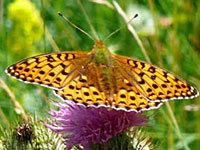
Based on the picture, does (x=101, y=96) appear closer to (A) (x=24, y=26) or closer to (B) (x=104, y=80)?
(B) (x=104, y=80)

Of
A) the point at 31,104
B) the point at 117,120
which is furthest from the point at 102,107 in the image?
the point at 31,104

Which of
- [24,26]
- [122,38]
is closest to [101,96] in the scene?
[122,38]

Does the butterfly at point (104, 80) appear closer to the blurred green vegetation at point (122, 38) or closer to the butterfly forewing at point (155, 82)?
the butterfly forewing at point (155, 82)

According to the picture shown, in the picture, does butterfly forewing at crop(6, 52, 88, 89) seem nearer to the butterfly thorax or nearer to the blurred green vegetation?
the butterfly thorax

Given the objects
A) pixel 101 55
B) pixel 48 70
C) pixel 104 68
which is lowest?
pixel 48 70

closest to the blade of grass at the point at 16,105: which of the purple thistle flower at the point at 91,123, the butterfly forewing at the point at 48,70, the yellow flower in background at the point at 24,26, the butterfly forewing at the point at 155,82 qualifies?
the purple thistle flower at the point at 91,123

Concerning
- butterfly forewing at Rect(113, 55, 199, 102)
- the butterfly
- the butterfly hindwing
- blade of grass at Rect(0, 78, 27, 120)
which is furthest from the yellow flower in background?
the butterfly hindwing

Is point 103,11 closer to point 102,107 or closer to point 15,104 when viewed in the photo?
point 15,104
